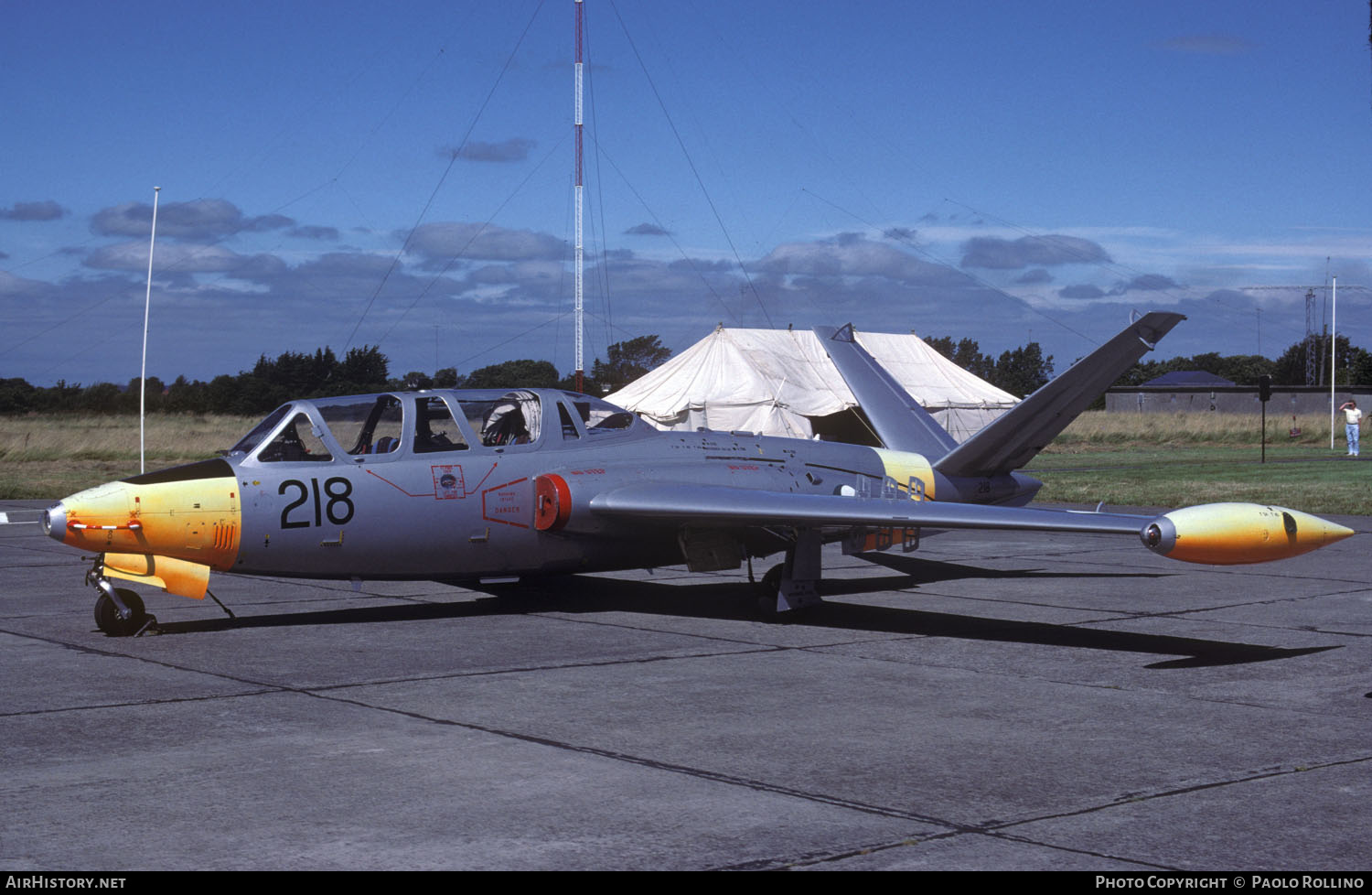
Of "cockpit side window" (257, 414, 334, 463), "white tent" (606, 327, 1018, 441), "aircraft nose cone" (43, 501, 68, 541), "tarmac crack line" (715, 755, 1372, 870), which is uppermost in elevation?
"white tent" (606, 327, 1018, 441)

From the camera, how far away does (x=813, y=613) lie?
13.5 meters

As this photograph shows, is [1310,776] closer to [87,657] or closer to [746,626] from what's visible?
[746,626]

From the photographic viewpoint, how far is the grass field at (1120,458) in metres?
30.2

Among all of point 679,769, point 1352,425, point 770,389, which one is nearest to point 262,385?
point 770,389

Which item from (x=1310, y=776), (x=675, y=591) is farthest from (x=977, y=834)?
(x=675, y=591)

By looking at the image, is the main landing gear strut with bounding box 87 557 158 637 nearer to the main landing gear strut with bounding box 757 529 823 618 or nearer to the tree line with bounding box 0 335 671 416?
the main landing gear strut with bounding box 757 529 823 618

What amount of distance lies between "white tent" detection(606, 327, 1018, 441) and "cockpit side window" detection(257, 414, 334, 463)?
28.7m

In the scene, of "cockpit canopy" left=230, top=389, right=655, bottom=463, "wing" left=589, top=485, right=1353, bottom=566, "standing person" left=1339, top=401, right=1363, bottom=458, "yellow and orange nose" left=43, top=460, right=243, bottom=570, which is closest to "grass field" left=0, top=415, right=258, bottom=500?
"cockpit canopy" left=230, top=389, right=655, bottom=463

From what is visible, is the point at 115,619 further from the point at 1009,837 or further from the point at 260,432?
the point at 1009,837

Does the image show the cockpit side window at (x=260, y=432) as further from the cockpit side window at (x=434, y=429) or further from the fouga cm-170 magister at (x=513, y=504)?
the cockpit side window at (x=434, y=429)

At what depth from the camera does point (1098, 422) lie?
6862 centimetres

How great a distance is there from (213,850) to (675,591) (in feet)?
33.3

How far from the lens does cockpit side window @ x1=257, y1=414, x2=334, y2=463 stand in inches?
472

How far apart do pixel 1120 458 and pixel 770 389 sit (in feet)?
46.1
